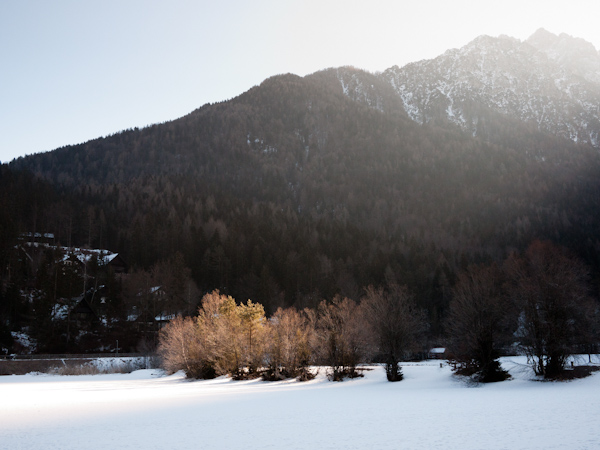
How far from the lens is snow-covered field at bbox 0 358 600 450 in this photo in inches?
677

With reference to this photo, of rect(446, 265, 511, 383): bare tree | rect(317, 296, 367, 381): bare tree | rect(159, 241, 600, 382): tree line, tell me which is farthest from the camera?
rect(317, 296, 367, 381): bare tree

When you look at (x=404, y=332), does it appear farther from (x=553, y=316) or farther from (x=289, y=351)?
(x=553, y=316)

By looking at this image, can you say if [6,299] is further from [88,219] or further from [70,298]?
[88,219]

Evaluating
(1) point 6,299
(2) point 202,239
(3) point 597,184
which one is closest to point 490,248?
(3) point 597,184

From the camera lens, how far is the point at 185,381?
5631cm

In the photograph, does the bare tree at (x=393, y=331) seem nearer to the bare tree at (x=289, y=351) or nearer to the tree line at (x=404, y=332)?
the tree line at (x=404, y=332)

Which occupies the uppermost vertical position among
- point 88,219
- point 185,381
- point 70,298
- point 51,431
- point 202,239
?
point 88,219

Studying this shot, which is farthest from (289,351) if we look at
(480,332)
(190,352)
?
(480,332)

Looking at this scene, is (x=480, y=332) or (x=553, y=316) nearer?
(x=553, y=316)

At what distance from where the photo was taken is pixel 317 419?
23.0 metres

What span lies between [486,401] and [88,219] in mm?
104718

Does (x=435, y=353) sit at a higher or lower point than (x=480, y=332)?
lower

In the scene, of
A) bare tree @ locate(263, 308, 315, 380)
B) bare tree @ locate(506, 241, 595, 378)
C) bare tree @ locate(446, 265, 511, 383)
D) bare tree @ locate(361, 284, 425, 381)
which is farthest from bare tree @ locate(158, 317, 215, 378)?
bare tree @ locate(506, 241, 595, 378)

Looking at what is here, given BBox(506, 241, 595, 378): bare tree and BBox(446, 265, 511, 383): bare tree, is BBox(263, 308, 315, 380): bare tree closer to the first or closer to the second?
BBox(446, 265, 511, 383): bare tree
